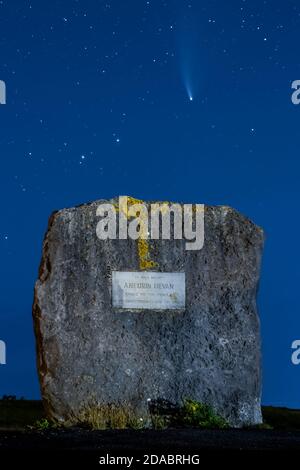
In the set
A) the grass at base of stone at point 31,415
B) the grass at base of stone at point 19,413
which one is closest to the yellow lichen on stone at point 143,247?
the grass at base of stone at point 31,415

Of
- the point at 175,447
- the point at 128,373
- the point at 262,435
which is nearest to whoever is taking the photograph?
the point at 175,447

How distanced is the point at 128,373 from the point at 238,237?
289 cm

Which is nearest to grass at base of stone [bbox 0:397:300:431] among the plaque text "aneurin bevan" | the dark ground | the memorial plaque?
the memorial plaque

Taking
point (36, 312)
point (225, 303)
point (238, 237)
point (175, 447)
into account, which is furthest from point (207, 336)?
point (175, 447)

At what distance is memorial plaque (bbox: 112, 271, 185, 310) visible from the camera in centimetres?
1406

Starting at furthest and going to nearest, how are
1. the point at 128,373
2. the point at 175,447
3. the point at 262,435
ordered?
the point at 128,373, the point at 262,435, the point at 175,447

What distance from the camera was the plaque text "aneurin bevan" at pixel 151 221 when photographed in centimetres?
1420

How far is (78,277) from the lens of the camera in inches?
552

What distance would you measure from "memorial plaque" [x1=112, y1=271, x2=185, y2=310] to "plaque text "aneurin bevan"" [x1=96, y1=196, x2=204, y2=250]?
594 millimetres

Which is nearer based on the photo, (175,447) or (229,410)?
(175,447)

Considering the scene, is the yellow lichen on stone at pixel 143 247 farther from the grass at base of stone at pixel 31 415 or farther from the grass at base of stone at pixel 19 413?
the grass at base of stone at pixel 19 413

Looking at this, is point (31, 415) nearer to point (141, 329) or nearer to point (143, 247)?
point (141, 329)

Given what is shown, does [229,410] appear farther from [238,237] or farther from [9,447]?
[9,447]

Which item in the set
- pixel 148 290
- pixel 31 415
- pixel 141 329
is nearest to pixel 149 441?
pixel 141 329
